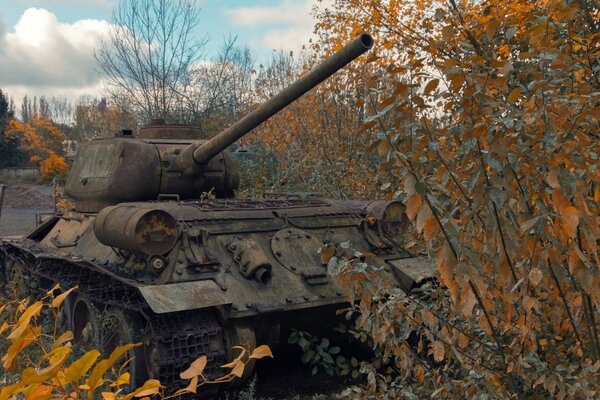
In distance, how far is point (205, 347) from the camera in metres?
5.13

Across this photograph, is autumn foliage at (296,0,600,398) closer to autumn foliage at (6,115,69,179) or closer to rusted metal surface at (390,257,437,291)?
rusted metal surface at (390,257,437,291)

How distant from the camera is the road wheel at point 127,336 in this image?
5328 millimetres

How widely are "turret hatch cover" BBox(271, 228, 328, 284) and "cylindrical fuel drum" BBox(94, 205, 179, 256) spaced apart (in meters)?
1.04

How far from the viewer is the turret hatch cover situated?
6086 mm

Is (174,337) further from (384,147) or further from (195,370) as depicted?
(195,370)

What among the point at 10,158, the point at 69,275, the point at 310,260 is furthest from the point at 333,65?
the point at 10,158

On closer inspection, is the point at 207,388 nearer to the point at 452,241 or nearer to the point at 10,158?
the point at 452,241

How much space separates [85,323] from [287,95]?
3128 mm

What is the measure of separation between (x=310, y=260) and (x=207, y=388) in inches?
66.6

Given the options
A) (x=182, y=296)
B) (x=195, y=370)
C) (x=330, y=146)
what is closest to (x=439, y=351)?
(x=195, y=370)

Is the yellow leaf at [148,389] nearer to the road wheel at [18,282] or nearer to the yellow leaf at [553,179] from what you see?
the yellow leaf at [553,179]

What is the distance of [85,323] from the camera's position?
6.87 metres

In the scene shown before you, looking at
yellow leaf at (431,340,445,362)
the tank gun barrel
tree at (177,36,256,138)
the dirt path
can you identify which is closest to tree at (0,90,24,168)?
the dirt path

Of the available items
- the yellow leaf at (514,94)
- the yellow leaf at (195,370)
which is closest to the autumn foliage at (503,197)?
the yellow leaf at (514,94)
